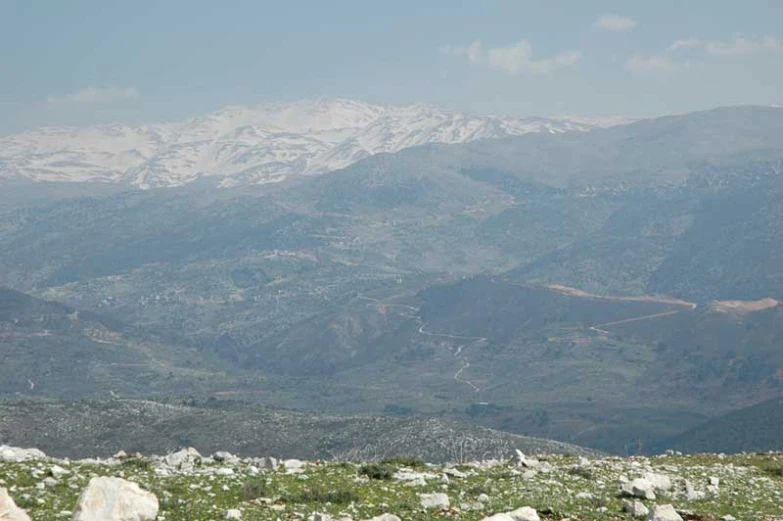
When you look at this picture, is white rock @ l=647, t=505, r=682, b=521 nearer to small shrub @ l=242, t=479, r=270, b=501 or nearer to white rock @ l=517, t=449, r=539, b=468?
small shrub @ l=242, t=479, r=270, b=501

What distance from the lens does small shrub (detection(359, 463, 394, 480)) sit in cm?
3281

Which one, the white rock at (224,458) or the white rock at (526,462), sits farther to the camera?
the white rock at (526,462)

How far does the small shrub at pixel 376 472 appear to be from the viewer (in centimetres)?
3281

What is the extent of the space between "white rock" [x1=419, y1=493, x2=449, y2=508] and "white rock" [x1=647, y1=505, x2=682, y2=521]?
5.23 metres

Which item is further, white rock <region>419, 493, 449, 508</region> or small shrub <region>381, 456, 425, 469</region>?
small shrub <region>381, 456, 425, 469</region>

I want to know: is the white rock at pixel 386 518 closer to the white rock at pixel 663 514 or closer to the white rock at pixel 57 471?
the white rock at pixel 663 514

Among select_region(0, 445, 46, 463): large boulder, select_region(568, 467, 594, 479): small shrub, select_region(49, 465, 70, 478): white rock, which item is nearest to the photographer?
select_region(49, 465, 70, 478): white rock

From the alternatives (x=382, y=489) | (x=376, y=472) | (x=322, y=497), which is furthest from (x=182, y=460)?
(x=322, y=497)

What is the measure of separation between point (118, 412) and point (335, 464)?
11443 centimetres

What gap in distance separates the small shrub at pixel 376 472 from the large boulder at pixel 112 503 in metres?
10.3

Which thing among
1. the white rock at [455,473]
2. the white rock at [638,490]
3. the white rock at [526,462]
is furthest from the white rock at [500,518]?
the white rock at [526,462]

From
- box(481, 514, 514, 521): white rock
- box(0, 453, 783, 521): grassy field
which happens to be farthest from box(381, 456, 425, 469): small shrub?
box(481, 514, 514, 521): white rock

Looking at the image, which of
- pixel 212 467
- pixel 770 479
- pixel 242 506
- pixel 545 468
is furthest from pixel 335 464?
pixel 770 479

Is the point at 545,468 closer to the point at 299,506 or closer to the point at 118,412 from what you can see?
the point at 299,506
